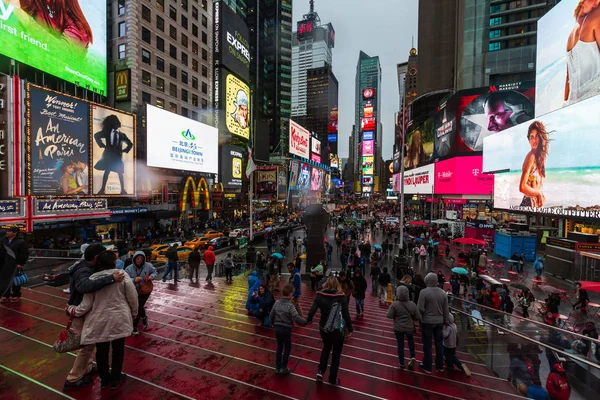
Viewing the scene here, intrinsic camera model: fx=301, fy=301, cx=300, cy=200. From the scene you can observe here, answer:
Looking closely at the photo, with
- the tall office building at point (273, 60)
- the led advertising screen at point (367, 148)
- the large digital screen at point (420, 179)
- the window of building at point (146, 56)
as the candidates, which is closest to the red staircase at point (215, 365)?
the window of building at point (146, 56)

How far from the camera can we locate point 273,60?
10656cm

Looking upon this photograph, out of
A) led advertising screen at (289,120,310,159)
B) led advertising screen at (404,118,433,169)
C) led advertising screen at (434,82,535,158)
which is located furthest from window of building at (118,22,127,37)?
led advertising screen at (404,118,433,169)

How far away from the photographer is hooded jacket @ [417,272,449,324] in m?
5.18

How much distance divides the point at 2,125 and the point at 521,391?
2791 cm

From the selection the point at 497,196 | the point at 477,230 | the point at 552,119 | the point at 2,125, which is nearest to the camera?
the point at 2,125

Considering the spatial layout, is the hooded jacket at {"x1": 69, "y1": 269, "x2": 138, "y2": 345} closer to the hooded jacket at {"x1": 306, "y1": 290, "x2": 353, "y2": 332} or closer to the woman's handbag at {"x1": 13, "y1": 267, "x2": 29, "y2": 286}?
the hooded jacket at {"x1": 306, "y1": 290, "x2": 353, "y2": 332}

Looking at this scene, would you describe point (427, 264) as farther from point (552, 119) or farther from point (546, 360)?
point (546, 360)

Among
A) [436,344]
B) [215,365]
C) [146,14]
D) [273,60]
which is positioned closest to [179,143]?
[146,14]

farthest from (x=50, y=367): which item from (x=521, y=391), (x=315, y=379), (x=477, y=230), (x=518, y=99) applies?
(x=518, y=99)

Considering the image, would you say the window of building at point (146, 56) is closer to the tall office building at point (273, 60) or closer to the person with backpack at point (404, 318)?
the person with backpack at point (404, 318)

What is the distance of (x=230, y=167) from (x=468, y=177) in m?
39.2

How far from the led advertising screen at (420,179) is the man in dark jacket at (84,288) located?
65.1 m

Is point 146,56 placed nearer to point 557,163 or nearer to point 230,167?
point 230,167

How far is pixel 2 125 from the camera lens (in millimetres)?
19234
